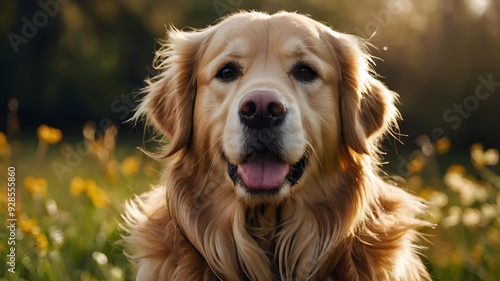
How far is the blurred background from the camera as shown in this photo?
4.93m

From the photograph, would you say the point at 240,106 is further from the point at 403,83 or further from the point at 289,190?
the point at 403,83

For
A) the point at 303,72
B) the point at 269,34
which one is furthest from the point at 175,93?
the point at 303,72

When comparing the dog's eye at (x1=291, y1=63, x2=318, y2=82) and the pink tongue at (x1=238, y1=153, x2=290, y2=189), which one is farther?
the dog's eye at (x1=291, y1=63, x2=318, y2=82)

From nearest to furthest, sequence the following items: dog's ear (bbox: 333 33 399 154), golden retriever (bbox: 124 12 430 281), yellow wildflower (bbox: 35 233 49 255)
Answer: golden retriever (bbox: 124 12 430 281), dog's ear (bbox: 333 33 399 154), yellow wildflower (bbox: 35 233 49 255)

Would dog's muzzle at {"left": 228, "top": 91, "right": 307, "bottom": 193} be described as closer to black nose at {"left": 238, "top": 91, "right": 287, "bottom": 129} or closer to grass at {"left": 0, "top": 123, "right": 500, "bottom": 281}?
black nose at {"left": 238, "top": 91, "right": 287, "bottom": 129}

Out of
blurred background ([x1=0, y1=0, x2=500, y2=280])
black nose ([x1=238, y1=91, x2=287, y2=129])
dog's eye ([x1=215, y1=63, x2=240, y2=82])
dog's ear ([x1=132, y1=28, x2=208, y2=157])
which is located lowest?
blurred background ([x1=0, y1=0, x2=500, y2=280])

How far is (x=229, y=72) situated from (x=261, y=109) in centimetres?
55

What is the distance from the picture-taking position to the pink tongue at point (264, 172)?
355cm

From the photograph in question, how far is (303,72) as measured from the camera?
381 centimetres

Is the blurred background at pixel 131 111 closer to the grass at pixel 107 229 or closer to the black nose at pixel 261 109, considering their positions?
the grass at pixel 107 229

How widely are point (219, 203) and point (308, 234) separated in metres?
0.54

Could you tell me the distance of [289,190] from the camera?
3.60 m

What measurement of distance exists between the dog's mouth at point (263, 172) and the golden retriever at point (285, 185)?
1 cm

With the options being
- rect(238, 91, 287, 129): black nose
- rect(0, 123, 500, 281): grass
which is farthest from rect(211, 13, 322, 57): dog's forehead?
rect(0, 123, 500, 281): grass
